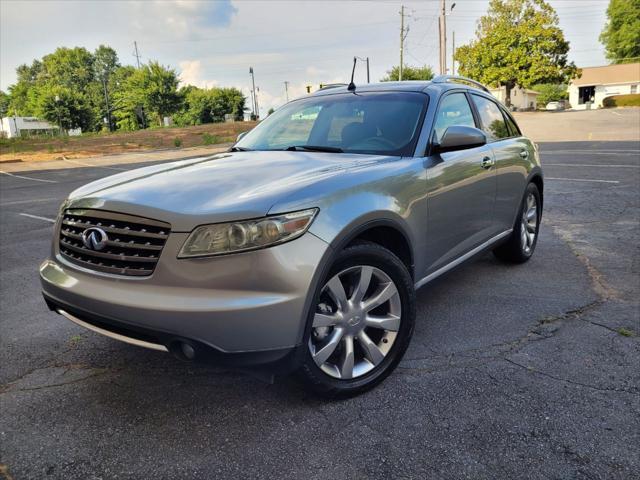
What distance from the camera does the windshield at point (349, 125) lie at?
3365 mm

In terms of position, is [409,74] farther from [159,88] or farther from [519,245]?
[519,245]

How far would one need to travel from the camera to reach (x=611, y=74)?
6962 cm

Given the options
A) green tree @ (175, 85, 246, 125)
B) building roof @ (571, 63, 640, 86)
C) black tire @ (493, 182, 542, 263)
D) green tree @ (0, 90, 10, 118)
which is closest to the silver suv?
black tire @ (493, 182, 542, 263)

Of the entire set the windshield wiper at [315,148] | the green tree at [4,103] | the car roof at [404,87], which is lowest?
the windshield wiper at [315,148]

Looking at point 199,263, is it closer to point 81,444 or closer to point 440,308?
point 81,444

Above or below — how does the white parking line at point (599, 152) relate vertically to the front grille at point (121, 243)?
below

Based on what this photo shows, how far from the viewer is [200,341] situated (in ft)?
7.14

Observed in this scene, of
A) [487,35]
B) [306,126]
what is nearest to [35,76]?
[487,35]

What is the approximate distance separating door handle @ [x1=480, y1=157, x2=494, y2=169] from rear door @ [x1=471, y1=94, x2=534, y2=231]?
0.15 m

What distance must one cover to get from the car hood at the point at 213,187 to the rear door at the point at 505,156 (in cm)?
158

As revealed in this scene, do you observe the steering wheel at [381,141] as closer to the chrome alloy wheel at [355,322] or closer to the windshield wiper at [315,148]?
the windshield wiper at [315,148]

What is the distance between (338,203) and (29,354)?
94.0 inches

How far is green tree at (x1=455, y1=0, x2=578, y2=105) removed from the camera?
4853 centimetres

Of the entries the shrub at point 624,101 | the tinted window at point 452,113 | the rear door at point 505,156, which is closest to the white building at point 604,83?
the shrub at point 624,101
